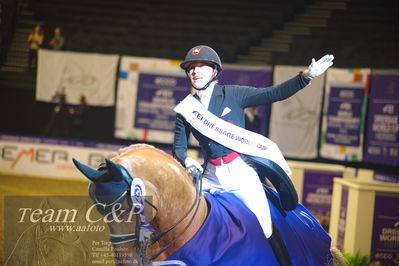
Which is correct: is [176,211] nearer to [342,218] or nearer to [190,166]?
[190,166]

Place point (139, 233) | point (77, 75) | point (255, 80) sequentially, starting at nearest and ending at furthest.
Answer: point (139, 233)
point (255, 80)
point (77, 75)

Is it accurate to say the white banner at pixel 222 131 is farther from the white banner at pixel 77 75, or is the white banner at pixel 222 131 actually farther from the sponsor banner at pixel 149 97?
the white banner at pixel 77 75

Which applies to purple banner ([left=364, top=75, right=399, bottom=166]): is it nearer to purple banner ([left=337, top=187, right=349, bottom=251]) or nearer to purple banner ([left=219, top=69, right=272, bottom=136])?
purple banner ([left=219, top=69, right=272, bottom=136])

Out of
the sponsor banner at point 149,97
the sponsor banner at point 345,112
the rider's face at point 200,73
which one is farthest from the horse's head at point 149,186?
the sponsor banner at point 149,97

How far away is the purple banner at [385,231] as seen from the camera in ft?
22.9

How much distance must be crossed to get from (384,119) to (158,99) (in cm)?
469

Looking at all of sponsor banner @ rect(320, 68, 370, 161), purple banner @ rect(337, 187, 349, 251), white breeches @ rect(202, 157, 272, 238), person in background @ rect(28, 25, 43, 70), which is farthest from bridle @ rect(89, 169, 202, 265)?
person in background @ rect(28, 25, 43, 70)

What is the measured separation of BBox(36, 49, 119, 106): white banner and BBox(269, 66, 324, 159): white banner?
376 centimetres

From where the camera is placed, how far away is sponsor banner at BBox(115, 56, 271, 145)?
12852 millimetres

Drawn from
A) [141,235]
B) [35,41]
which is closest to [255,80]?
[35,41]

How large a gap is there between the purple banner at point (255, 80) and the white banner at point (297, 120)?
123 mm

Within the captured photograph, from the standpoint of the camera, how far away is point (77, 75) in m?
13.7

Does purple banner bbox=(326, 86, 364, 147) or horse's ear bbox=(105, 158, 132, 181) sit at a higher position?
purple banner bbox=(326, 86, 364, 147)

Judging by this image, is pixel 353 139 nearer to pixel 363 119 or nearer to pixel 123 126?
pixel 363 119
